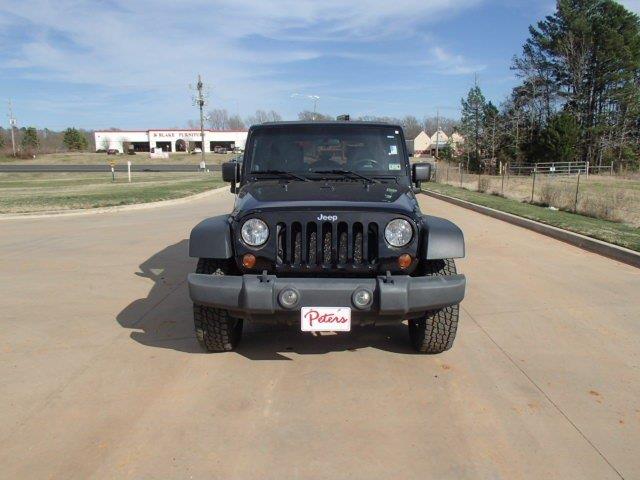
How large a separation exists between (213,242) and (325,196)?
2.98ft

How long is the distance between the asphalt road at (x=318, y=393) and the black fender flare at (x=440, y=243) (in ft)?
2.97

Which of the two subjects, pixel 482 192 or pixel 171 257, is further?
pixel 482 192

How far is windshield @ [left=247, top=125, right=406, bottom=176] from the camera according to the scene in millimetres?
5082

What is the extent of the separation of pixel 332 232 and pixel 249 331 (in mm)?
1669

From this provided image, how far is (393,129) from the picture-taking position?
5.32 meters

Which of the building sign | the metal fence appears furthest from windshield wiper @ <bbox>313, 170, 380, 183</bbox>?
the building sign

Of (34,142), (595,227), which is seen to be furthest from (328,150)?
(34,142)

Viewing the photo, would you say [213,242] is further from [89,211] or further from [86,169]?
[86,169]

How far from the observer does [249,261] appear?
402 centimetres

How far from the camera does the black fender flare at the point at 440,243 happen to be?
3.94 meters

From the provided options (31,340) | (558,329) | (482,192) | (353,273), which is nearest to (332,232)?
(353,273)

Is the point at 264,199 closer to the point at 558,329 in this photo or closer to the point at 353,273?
the point at 353,273

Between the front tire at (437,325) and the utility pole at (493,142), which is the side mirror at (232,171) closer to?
the front tire at (437,325)

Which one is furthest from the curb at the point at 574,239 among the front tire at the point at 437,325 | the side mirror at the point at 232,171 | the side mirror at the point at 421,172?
the side mirror at the point at 232,171
